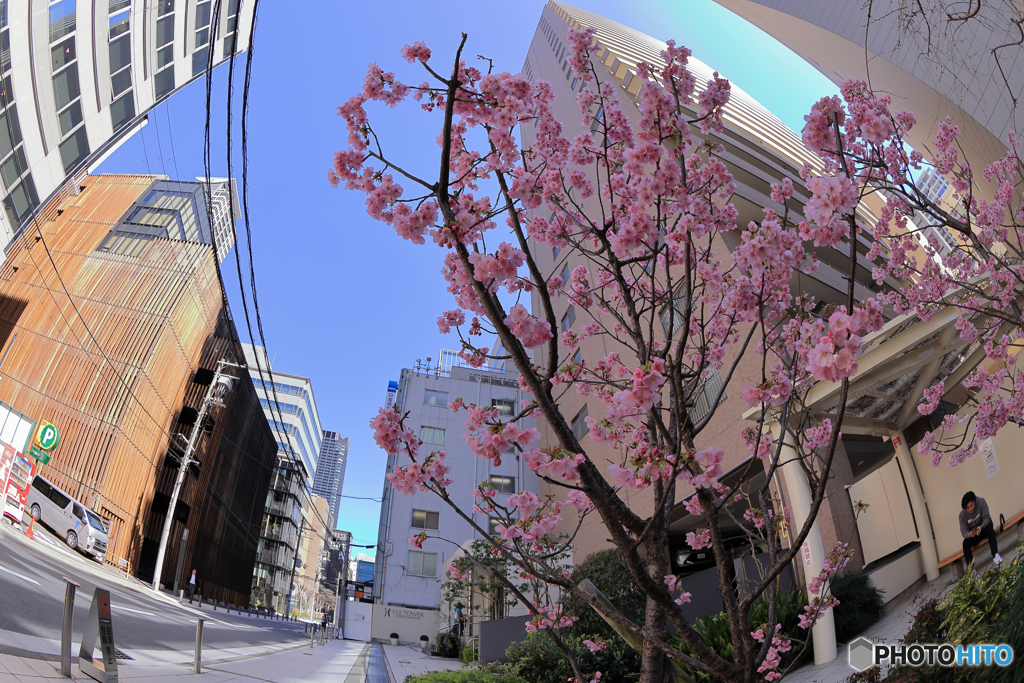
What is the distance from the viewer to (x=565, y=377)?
2857 millimetres

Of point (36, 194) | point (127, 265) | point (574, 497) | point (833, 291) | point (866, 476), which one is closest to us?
point (574, 497)

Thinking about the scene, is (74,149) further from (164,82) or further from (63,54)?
(164,82)

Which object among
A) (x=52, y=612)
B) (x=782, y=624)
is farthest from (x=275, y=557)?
(x=782, y=624)

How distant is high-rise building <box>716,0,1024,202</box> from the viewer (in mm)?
5234

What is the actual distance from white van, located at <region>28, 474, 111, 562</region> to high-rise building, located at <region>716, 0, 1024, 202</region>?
2044 cm

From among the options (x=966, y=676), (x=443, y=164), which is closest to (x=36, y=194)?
(x=443, y=164)

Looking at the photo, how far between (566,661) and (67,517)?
16.4 metres

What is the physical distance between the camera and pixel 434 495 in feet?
80.3

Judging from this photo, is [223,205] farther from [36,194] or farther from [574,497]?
[574,497]

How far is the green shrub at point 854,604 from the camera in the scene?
671 cm

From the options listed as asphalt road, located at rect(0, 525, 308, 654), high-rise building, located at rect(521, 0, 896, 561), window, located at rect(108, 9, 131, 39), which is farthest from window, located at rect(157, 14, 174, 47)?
asphalt road, located at rect(0, 525, 308, 654)

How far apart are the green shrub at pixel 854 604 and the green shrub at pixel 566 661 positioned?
9.20ft

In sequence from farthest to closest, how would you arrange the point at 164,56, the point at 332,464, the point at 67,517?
the point at 332,464 → the point at 67,517 → the point at 164,56

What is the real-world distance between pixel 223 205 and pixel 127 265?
525 centimetres
